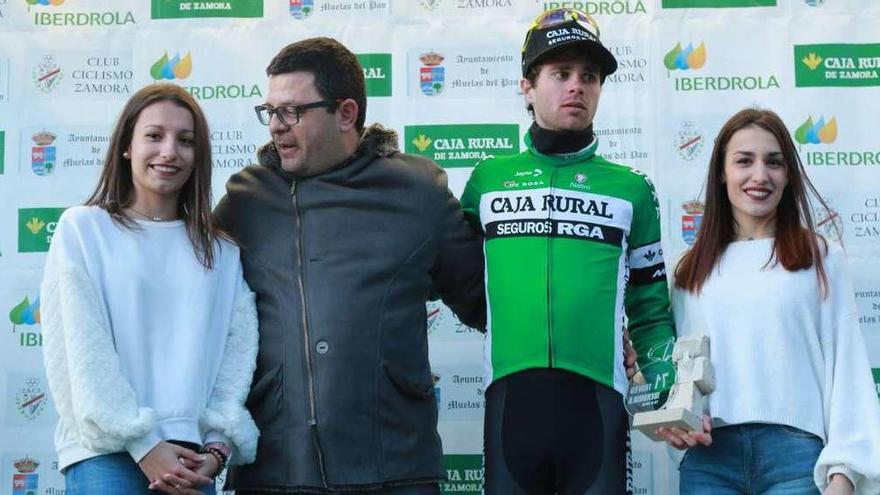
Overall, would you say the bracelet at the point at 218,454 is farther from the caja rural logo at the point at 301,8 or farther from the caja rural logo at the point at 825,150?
the caja rural logo at the point at 825,150

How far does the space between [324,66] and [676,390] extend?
125cm

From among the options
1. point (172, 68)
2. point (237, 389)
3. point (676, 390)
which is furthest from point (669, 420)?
point (172, 68)

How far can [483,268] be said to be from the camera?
3.13 meters

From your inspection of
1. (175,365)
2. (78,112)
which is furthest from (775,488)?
(78,112)

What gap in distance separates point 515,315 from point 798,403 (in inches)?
28.7

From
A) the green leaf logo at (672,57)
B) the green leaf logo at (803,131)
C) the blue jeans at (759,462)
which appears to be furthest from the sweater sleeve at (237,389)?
the green leaf logo at (803,131)

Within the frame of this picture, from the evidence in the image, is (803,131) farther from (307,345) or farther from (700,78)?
(307,345)

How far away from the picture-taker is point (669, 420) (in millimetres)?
2719

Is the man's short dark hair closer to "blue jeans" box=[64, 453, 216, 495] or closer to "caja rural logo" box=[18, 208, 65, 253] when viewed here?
"blue jeans" box=[64, 453, 216, 495]

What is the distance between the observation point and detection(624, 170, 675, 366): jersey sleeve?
3.07 meters

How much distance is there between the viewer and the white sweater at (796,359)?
2.83 meters

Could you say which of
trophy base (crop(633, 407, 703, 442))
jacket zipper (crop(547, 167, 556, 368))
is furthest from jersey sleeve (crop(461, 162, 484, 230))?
trophy base (crop(633, 407, 703, 442))

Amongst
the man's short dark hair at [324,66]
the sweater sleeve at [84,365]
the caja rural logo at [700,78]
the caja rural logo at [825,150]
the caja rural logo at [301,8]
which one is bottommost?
the sweater sleeve at [84,365]

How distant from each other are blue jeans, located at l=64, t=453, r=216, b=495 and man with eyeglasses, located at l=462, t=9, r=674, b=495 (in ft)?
2.76
